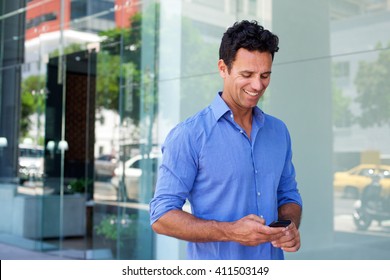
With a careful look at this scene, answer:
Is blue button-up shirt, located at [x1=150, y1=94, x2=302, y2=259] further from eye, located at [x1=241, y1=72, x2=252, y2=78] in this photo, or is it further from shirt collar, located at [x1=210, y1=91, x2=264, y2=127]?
eye, located at [x1=241, y1=72, x2=252, y2=78]

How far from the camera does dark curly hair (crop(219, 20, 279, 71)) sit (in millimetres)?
1690

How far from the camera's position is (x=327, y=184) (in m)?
4.15

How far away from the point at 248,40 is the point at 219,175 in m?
0.37

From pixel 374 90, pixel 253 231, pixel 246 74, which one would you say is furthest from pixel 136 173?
pixel 253 231

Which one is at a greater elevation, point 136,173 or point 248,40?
point 248,40

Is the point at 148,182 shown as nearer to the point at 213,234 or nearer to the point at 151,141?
the point at 151,141

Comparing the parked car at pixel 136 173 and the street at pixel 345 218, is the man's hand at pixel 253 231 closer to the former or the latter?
the street at pixel 345 218

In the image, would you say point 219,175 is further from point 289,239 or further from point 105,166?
point 105,166

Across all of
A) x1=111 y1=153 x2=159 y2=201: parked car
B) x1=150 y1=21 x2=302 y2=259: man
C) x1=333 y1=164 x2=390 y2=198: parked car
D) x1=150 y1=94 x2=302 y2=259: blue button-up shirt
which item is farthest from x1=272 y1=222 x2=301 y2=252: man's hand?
x1=111 y1=153 x2=159 y2=201: parked car

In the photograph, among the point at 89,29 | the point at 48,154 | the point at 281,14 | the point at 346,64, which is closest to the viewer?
the point at 346,64

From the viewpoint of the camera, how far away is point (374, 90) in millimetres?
3891

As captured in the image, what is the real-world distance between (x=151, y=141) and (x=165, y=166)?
408 centimetres
